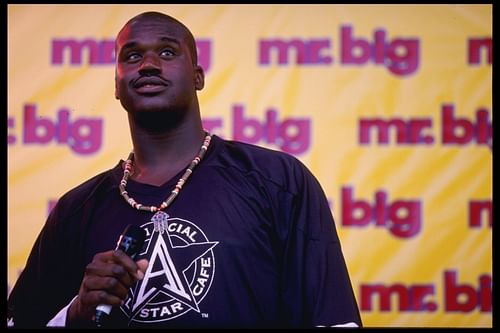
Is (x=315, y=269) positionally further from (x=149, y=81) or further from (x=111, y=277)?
(x=149, y=81)

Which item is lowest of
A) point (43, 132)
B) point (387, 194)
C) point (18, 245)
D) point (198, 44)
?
point (18, 245)

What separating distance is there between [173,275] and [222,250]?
0.14 m

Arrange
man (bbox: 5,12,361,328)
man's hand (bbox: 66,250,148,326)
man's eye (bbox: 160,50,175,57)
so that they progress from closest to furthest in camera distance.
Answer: man's hand (bbox: 66,250,148,326)
man (bbox: 5,12,361,328)
man's eye (bbox: 160,50,175,57)

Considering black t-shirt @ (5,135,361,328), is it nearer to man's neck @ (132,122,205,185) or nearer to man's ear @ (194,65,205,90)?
man's neck @ (132,122,205,185)

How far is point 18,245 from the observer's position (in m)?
3.37

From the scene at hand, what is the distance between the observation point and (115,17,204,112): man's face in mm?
2082

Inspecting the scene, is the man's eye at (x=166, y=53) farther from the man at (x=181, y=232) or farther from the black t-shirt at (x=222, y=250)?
the black t-shirt at (x=222, y=250)

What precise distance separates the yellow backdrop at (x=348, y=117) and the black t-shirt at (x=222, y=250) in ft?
3.92

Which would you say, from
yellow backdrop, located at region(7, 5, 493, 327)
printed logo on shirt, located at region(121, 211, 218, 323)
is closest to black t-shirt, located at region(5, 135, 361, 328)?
printed logo on shirt, located at region(121, 211, 218, 323)

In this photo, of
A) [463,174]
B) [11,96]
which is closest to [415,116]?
[463,174]

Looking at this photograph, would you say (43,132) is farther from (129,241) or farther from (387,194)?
(129,241)

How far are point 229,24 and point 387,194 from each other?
100 centimetres

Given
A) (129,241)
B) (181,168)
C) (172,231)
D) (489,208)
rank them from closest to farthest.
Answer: (129,241)
(172,231)
(181,168)
(489,208)

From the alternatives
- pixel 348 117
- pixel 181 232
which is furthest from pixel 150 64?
pixel 348 117
